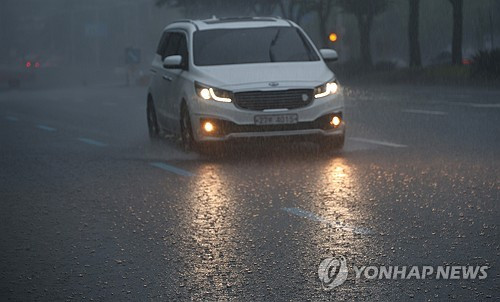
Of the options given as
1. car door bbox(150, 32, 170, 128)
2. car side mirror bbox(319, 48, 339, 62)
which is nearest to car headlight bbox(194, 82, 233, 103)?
car side mirror bbox(319, 48, 339, 62)

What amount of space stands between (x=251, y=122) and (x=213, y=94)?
0.62 meters

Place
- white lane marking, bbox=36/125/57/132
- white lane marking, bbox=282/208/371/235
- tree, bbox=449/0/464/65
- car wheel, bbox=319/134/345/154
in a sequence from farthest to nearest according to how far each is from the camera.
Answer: tree, bbox=449/0/464/65, white lane marking, bbox=36/125/57/132, car wheel, bbox=319/134/345/154, white lane marking, bbox=282/208/371/235

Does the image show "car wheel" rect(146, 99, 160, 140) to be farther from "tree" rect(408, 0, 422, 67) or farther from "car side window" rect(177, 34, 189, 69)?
"tree" rect(408, 0, 422, 67)

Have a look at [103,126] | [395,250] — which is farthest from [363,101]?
[395,250]

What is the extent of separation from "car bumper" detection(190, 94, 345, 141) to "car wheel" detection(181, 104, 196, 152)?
35 cm

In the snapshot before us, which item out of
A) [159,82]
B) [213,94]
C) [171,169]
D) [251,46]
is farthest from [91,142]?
[171,169]

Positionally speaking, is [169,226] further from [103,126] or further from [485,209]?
[103,126]

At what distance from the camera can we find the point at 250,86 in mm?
14727

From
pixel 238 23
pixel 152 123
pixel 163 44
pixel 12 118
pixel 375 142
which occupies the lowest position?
pixel 12 118

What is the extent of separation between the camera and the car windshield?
15945mm

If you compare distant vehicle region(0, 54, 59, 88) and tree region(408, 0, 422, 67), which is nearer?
tree region(408, 0, 422, 67)

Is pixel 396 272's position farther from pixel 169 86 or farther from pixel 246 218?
pixel 169 86

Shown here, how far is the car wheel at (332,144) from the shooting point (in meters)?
15.0

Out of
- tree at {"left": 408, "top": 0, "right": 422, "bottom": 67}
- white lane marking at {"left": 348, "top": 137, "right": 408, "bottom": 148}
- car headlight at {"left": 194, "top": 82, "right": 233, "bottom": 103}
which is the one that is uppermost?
car headlight at {"left": 194, "top": 82, "right": 233, "bottom": 103}
